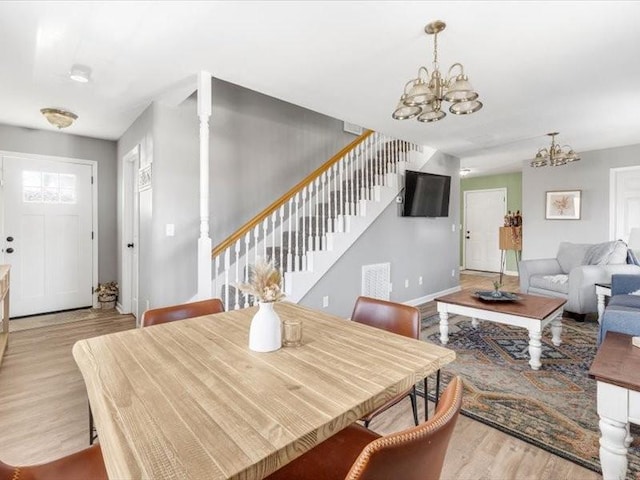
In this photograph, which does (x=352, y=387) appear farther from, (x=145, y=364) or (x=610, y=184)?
(x=610, y=184)

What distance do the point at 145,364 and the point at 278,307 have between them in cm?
84

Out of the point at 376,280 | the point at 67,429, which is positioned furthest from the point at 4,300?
the point at 376,280

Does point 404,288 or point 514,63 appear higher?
point 514,63

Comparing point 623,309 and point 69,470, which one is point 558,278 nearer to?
point 623,309

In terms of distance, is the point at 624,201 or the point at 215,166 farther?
the point at 624,201

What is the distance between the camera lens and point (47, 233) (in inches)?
172

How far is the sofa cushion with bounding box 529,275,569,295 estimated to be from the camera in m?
4.21

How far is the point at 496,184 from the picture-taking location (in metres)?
8.09

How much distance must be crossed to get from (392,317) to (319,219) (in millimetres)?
2539

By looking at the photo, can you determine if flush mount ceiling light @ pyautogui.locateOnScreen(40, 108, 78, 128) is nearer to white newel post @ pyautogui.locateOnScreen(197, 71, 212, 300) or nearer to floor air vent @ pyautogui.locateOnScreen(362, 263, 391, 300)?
white newel post @ pyautogui.locateOnScreen(197, 71, 212, 300)

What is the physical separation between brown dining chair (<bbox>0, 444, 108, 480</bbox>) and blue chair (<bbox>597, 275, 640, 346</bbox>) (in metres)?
2.61

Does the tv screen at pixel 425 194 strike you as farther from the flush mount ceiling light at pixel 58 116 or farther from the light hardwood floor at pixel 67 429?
the flush mount ceiling light at pixel 58 116

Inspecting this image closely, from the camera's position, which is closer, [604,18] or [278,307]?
[278,307]

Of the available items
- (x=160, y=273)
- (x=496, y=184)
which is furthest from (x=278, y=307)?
(x=496, y=184)
